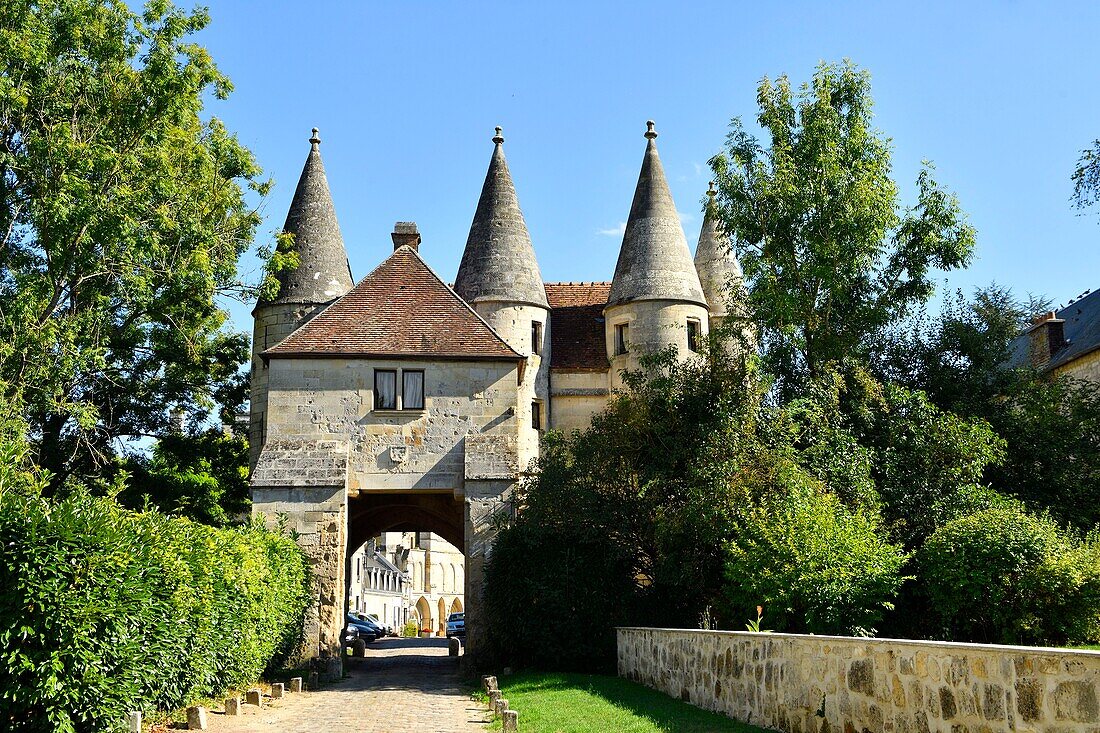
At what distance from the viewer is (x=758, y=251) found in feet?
88.8

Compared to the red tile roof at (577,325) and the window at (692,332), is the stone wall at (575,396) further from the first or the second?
the window at (692,332)

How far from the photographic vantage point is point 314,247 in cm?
3077

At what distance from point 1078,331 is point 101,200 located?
2994cm

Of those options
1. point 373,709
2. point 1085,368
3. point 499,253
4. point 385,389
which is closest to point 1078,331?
point 1085,368

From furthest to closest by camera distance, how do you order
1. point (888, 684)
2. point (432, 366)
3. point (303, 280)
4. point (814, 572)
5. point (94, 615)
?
point (303, 280) → point (432, 366) → point (814, 572) → point (94, 615) → point (888, 684)

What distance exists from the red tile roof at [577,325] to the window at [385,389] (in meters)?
9.69

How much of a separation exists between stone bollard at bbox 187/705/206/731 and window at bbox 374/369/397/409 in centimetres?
1293

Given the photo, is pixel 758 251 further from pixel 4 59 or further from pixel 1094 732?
pixel 1094 732

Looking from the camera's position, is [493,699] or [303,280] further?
[303,280]

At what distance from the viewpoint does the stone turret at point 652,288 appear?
32781 mm

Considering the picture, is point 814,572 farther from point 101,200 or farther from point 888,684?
point 101,200

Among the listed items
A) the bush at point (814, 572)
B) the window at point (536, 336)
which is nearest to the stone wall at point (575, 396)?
the window at point (536, 336)

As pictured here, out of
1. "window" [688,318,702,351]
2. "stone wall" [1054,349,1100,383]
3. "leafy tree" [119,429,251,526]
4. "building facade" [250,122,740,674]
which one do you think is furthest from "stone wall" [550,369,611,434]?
"stone wall" [1054,349,1100,383]

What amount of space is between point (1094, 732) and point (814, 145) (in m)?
22.6
